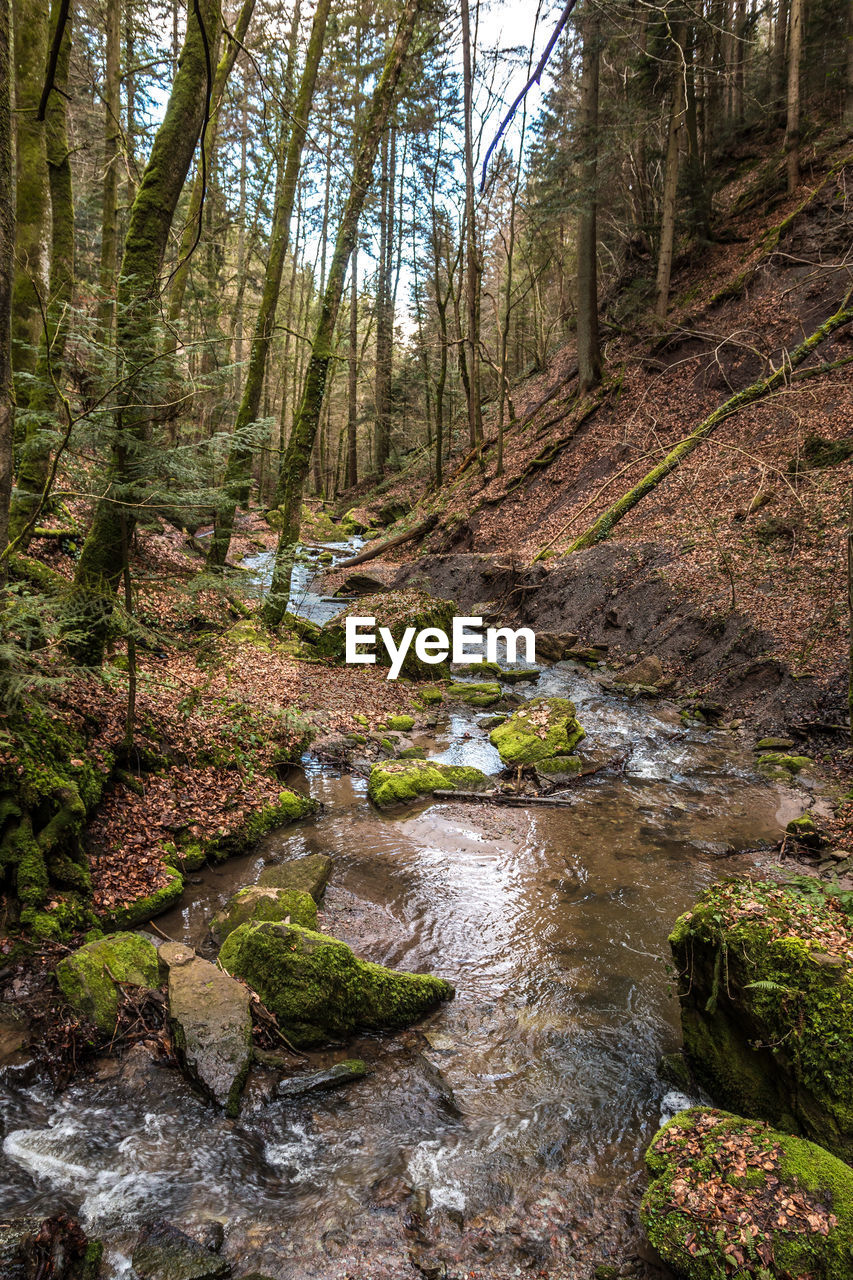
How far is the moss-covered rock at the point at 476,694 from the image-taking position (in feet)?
39.1

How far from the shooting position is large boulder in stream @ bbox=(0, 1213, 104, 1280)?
2.61m

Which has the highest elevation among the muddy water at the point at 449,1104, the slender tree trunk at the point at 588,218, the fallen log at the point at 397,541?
the slender tree trunk at the point at 588,218

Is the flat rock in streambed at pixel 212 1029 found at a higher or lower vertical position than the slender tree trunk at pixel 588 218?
lower

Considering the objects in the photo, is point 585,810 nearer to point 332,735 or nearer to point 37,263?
point 332,735

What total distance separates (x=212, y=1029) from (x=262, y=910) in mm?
1146

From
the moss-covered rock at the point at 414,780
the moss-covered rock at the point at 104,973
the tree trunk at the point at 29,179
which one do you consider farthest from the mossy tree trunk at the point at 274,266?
the moss-covered rock at the point at 104,973

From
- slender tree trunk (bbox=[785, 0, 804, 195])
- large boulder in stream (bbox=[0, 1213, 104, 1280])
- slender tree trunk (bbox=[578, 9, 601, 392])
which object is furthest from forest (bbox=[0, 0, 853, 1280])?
slender tree trunk (bbox=[785, 0, 804, 195])

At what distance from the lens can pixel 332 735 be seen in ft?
31.2

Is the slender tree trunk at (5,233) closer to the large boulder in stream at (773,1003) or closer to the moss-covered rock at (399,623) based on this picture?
the large boulder in stream at (773,1003)

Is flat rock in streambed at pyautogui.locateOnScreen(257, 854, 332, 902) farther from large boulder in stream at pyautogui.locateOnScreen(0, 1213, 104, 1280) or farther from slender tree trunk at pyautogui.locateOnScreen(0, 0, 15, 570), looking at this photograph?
slender tree trunk at pyautogui.locateOnScreen(0, 0, 15, 570)

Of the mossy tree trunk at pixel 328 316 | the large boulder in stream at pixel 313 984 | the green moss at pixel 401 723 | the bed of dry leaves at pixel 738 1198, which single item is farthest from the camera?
the green moss at pixel 401 723

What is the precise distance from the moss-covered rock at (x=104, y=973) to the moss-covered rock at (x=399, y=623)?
8675mm

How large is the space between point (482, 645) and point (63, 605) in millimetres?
11156

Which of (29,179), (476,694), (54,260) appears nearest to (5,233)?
(29,179)
